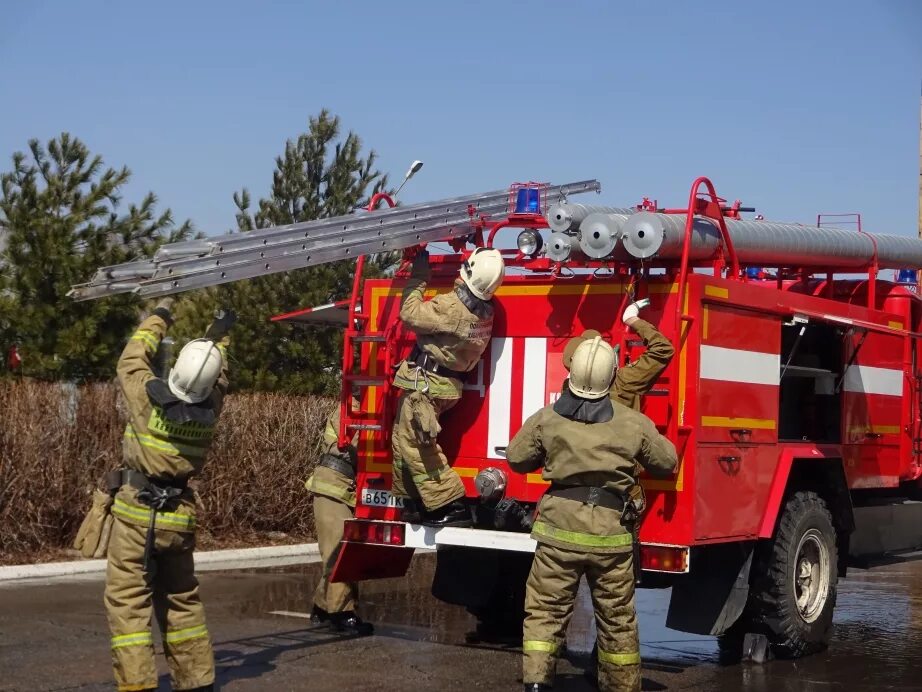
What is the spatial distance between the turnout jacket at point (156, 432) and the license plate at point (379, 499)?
1.91 meters

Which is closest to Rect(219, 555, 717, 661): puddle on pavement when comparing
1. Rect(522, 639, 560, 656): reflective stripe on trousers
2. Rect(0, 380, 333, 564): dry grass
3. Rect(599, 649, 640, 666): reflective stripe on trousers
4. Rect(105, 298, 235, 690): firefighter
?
Rect(0, 380, 333, 564): dry grass

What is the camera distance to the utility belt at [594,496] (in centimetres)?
663

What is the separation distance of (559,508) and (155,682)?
83.0 inches

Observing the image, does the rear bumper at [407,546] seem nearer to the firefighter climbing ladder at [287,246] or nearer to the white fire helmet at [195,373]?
the firefighter climbing ladder at [287,246]

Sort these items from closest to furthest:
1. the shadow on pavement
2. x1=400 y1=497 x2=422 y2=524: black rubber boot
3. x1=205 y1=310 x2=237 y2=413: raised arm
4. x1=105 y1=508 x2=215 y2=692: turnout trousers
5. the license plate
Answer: x1=105 y1=508 x2=215 y2=692: turnout trousers, x1=205 y1=310 x2=237 y2=413: raised arm, the shadow on pavement, x1=400 y1=497 x2=422 y2=524: black rubber boot, the license plate

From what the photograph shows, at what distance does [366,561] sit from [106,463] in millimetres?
4316

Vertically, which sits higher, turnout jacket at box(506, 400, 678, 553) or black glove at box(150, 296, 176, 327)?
black glove at box(150, 296, 176, 327)

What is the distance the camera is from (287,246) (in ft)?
24.5

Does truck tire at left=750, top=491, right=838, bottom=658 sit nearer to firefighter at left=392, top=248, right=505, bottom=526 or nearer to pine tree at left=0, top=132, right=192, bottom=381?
firefighter at left=392, top=248, right=505, bottom=526

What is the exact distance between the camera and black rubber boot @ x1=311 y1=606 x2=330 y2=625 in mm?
8992

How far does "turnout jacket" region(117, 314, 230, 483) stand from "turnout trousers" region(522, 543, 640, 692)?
70.2 inches

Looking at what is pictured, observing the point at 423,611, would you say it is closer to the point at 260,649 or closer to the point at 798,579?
the point at 260,649

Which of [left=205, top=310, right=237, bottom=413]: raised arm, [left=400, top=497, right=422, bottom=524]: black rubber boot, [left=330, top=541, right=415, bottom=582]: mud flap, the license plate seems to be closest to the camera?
[left=205, top=310, right=237, bottom=413]: raised arm

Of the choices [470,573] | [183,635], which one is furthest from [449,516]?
[183,635]
